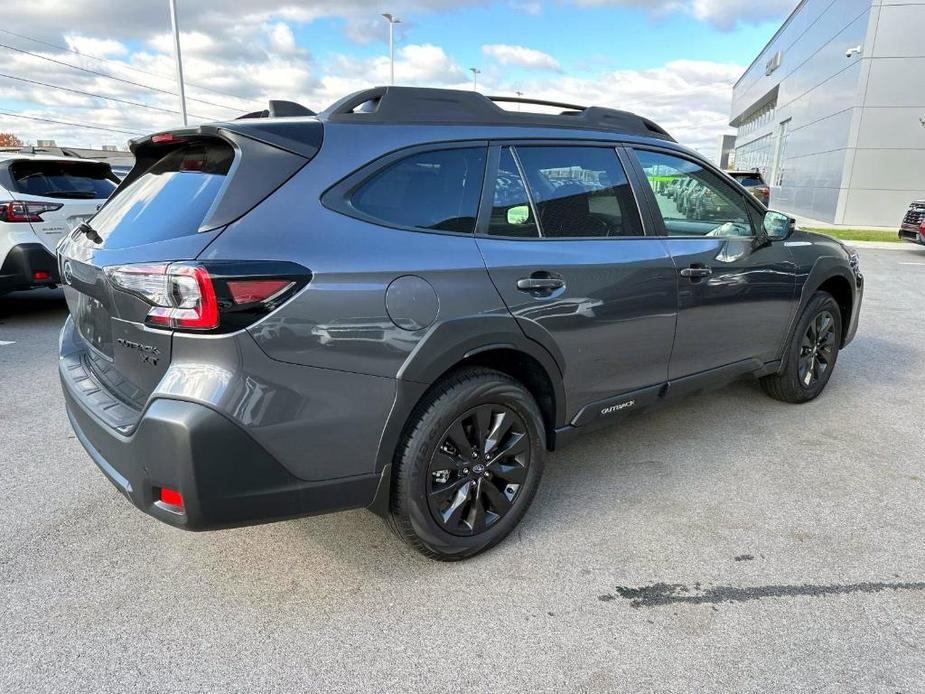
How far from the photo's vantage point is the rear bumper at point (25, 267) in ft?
21.2

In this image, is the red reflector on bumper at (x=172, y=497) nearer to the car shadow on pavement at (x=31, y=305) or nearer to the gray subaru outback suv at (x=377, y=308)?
the gray subaru outback suv at (x=377, y=308)

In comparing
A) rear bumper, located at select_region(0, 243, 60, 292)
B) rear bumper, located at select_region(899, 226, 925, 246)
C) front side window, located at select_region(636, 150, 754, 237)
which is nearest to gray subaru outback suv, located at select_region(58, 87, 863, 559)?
front side window, located at select_region(636, 150, 754, 237)

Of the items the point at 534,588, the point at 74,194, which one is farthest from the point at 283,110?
the point at 74,194

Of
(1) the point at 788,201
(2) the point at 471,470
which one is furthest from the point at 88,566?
(1) the point at 788,201

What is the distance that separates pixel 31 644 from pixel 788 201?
113 ft

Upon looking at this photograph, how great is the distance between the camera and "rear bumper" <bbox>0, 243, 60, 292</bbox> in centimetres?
645

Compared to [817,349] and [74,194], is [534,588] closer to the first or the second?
[817,349]

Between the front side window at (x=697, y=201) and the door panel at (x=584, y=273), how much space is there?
1.28 feet

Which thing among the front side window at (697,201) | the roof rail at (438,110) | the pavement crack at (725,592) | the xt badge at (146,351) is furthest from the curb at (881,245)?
the xt badge at (146,351)

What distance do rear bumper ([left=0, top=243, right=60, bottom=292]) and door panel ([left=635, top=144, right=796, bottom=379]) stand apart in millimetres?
5960

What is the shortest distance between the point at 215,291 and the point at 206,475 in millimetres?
572

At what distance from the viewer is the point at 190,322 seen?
6.66 ft

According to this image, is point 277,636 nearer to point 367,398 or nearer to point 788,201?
point 367,398

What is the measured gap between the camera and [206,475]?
205 cm
